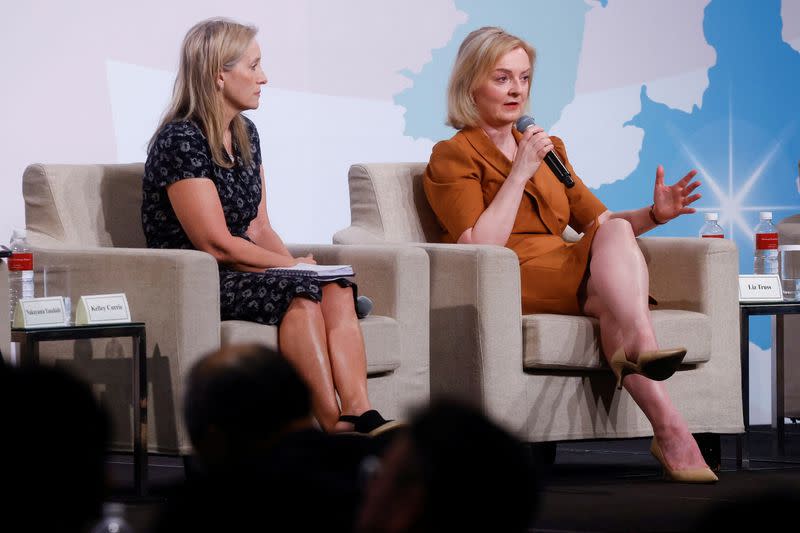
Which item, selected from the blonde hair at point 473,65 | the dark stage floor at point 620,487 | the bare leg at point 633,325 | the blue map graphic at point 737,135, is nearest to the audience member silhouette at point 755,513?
the dark stage floor at point 620,487

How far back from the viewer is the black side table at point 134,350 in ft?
9.83

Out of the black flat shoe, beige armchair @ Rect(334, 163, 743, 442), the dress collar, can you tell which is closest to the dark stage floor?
beige armchair @ Rect(334, 163, 743, 442)

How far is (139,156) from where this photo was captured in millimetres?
4379

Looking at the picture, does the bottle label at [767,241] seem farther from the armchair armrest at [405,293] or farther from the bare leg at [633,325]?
the armchair armrest at [405,293]

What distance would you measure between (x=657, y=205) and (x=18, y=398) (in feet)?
9.73

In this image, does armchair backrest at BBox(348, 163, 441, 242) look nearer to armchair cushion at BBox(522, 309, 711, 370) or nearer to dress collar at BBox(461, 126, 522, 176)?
dress collar at BBox(461, 126, 522, 176)

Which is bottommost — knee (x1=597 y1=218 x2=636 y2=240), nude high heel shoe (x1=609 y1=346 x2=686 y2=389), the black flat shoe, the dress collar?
the black flat shoe

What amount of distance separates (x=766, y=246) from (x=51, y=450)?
3461 millimetres

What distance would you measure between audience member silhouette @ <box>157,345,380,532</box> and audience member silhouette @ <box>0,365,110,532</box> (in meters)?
0.07

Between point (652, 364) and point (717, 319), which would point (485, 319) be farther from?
point (717, 319)

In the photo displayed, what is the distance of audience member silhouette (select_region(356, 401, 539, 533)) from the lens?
1015 mm

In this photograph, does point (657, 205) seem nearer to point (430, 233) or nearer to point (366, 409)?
point (430, 233)

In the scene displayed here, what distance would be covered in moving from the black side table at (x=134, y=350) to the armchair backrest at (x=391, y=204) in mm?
1046

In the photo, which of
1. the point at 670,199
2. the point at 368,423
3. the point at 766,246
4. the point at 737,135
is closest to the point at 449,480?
the point at 368,423
